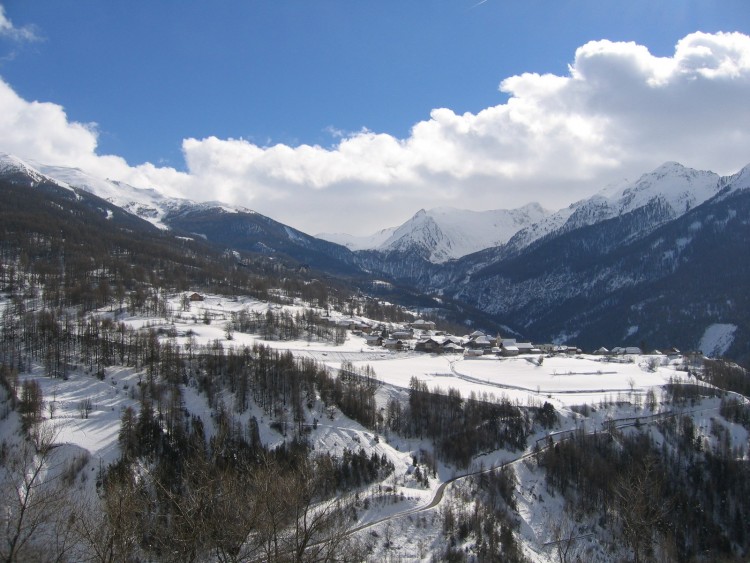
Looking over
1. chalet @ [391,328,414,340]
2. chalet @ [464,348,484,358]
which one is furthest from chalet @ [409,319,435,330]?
chalet @ [464,348,484,358]

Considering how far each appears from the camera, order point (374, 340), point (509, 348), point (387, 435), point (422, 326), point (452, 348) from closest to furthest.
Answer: point (387, 435)
point (374, 340)
point (452, 348)
point (509, 348)
point (422, 326)

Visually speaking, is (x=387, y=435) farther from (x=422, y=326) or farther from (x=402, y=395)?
(x=422, y=326)

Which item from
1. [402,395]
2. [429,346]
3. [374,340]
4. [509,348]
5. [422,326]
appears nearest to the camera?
[402,395]

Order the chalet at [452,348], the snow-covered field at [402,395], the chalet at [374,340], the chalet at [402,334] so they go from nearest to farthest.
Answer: the snow-covered field at [402,395] < the chalet at [374,340] < the chalet at [452,348] < the chalet at [402,334]

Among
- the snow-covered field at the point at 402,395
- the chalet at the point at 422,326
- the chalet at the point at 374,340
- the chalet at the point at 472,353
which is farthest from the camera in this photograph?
the chalet at the point at 422,326

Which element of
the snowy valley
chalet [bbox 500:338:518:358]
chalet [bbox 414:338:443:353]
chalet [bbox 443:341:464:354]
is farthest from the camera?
chalet [bbox 500:338:518:358]

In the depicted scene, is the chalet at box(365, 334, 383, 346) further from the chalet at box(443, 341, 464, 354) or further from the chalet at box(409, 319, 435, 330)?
the chalet at box(409, 319, 435, 330)

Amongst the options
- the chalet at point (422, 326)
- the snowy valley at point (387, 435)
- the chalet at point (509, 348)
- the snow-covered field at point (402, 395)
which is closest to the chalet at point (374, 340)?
the snow-covered field at point (402, 395)

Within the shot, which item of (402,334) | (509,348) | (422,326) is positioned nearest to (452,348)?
(402,334)

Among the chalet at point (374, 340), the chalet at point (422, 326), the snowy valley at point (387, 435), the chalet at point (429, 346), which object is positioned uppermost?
the chalet at point (422, 326)

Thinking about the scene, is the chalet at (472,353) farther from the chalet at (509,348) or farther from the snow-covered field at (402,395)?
the chalet at (509,348)

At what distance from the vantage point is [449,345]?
135 metres

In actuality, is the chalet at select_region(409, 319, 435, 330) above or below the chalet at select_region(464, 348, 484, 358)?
above

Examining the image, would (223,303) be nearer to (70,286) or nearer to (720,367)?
(70,286)
